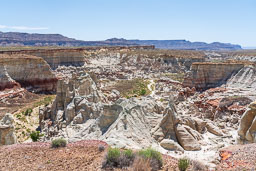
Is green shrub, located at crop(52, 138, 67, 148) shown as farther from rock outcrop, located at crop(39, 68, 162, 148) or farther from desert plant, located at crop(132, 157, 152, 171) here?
desert plant, located at crop(132, 157, 152, 171)

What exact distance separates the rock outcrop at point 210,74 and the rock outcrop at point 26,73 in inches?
984

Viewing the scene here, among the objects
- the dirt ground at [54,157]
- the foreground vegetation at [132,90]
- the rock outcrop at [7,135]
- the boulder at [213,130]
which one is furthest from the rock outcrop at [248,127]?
the foreground vegetation at [132,90]

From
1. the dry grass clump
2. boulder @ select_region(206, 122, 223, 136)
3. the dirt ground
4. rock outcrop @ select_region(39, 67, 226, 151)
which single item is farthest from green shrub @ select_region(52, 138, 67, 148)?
boulder @ select_region(206, 122, 223, 136)

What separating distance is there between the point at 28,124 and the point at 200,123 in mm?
18504

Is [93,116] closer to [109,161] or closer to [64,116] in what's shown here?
[64,116]

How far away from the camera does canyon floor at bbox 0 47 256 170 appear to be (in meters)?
12.0

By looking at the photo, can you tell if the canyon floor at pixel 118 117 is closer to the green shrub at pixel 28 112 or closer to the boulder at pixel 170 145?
the boulder at pixel 170 145

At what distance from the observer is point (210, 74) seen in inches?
1754

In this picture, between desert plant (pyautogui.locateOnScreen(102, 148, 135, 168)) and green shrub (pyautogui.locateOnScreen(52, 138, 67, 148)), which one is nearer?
desert plant (pyautogui.locateOnScreen(102, 148, 135, 168))

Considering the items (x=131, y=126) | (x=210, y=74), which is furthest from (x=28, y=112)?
(x=210, y=74)

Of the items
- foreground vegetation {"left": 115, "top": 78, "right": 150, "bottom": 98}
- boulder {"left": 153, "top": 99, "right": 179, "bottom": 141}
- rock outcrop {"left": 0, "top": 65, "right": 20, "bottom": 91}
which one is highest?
boulder {"left": 153, "top": 99, "right": 179, "bottom": 141}

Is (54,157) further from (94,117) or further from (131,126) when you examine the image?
(94,117)

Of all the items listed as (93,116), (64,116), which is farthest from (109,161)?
(64,116)

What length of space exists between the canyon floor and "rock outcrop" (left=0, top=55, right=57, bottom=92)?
14cm
